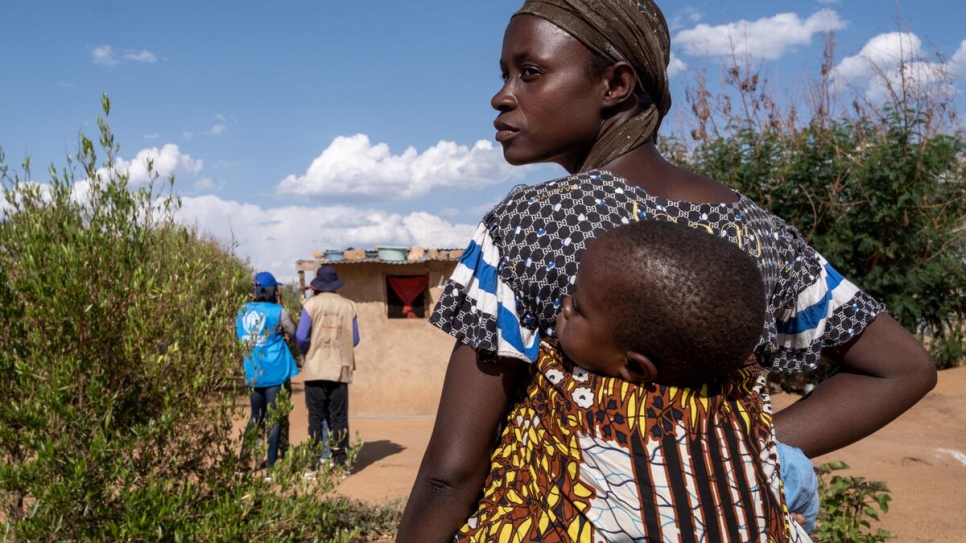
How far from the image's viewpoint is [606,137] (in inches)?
57.1

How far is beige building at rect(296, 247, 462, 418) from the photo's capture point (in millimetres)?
12773

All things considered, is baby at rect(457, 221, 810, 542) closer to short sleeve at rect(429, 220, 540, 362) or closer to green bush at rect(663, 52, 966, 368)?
short sleeve at rect(429, 220, 540, 362)

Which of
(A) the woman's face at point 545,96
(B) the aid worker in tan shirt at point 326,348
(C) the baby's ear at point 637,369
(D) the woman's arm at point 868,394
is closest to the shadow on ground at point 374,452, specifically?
(B) the aid worker in tan shirt at point 326,348

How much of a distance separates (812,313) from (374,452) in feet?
28.8

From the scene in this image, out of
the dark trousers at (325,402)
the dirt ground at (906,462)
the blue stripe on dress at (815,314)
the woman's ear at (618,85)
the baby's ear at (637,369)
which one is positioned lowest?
the dirt ground at (906,462)

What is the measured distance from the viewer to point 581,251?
1215 millimetres

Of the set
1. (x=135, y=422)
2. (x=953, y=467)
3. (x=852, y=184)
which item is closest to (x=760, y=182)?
(x=852, y=184)

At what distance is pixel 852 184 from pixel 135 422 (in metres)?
9.09

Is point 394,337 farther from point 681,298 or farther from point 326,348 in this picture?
point 681,298

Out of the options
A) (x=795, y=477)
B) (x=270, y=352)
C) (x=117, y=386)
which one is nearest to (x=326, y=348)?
(x=270, y=352)

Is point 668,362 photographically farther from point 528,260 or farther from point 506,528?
point 506,528

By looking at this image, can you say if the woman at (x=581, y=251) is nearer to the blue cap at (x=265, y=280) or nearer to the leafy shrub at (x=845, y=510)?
the leafy shrub at (x=845, y=510)

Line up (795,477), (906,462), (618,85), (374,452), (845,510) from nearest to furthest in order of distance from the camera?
(795,477) < (618,85) < (845,510) < (906,462) < (374,452)

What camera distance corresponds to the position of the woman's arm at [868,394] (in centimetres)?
155
